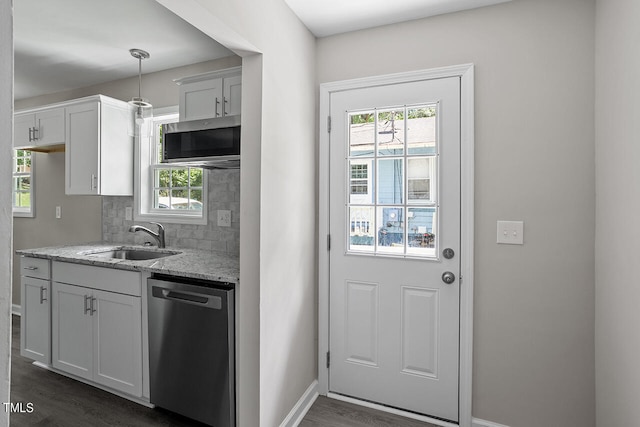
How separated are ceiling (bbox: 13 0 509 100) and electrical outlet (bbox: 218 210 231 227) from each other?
1242 mm

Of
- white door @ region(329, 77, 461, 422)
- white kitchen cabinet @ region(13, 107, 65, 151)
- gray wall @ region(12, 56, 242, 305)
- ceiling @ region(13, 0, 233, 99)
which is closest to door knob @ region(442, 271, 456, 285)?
white door @ region(329, 77, 461, 422)

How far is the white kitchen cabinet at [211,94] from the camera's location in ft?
7.25

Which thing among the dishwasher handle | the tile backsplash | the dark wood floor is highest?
the tile backsplash

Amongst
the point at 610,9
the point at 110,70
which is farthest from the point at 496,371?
the point at 110,70

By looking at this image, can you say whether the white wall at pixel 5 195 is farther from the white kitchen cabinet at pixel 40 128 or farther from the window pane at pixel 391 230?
the white kitchen cabinet at pixel 40 128

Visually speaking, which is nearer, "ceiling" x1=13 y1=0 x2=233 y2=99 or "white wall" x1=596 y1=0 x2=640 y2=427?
"white wall" x1=596 y1=0 x2=640 y2=427

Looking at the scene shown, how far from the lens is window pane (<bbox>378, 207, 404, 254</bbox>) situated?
2154mm

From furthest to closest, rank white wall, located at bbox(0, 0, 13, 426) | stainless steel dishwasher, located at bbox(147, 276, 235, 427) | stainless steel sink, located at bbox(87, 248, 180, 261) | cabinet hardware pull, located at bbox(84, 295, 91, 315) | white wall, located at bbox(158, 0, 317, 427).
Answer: stainless steel sink, located at bbox(87, 248, 180, 261) < cabinet hardware pull, located at bbox(84, 295, 91, 315) < stainless steel dishwasher, located at bbox(147, 276, 235, 427) < white wall, located at bbox(158, 0, 317, 427) < white wall, located at bbox(0, 0, 13, 426)

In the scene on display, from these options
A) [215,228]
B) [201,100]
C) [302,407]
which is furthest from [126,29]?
[302,407]

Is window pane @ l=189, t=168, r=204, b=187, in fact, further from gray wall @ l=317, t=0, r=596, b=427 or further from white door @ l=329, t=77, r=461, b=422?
gray wall @ l=317, t=0, r=596, b=427

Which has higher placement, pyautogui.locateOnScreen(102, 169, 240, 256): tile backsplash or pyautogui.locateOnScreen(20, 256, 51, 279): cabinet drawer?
pyautogui.locateOnScreen(102, 169, 240, 256): tile backsplash

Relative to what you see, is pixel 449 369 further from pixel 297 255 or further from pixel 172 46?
pixel 172 46

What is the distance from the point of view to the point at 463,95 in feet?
6.49

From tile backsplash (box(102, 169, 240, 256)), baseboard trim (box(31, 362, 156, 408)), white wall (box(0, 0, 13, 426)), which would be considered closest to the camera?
white wall (box(0, 0, 13, 426))
